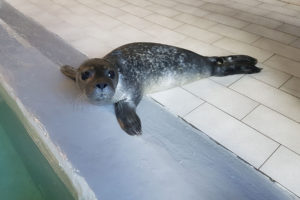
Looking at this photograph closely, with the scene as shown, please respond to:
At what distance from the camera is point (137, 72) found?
1.95 m

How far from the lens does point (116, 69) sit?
5.92 ft

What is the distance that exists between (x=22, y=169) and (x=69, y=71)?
31.5 inches

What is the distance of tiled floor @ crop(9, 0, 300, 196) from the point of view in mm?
1747

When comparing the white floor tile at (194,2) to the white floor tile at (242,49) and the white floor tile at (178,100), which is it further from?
the white floor tile at (178,100)

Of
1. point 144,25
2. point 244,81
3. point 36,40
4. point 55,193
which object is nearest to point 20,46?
point 36,40

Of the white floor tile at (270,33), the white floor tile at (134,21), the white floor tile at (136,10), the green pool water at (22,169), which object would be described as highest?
the white floor tile at (270,33)

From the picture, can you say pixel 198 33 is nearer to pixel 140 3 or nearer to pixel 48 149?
pixel 140 3

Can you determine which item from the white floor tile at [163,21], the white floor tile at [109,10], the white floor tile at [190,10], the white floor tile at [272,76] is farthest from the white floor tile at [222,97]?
the white floor tile at [109,10]

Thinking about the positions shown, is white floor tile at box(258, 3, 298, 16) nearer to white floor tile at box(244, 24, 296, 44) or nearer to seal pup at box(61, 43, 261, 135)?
white floor tile at box(244, 24, 296, 44)

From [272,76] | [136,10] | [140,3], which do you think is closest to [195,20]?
[136,10]

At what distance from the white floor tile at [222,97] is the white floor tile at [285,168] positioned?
1.21 ft

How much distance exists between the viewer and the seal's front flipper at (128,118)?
1.82 metres

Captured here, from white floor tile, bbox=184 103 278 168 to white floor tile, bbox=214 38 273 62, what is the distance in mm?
849

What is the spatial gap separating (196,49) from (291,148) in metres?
1.28
